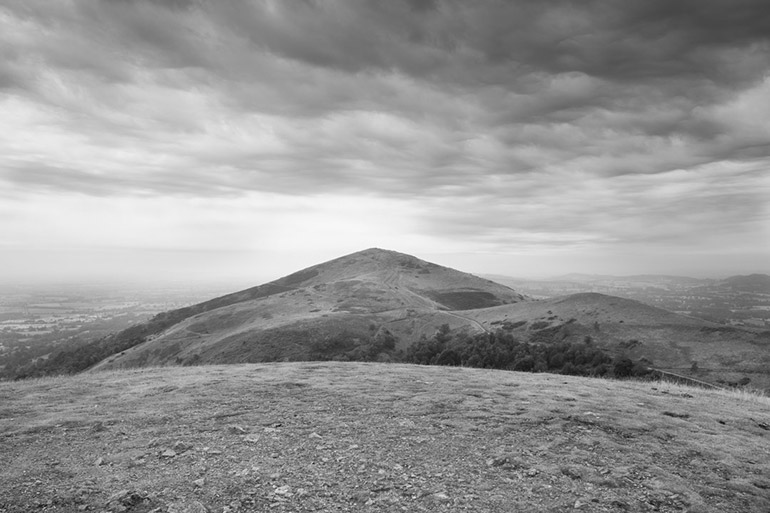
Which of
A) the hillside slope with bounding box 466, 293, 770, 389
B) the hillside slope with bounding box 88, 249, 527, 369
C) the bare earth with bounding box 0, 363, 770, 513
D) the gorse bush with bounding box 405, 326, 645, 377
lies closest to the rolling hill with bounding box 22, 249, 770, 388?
the hillside slope with bounding box 466, 293, 770, 389

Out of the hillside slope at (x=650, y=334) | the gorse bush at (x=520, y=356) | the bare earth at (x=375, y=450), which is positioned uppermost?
the bare earth at (x=375, y=450)

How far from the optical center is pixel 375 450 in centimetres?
1225

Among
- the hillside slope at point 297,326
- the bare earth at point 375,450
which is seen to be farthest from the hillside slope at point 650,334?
the bare earth at point 375,450

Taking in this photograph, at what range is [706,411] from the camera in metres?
17.9

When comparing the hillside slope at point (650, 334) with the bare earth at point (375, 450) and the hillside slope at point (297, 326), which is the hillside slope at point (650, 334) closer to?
the hillside slope at point (297, 326)

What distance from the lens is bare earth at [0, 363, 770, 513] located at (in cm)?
930

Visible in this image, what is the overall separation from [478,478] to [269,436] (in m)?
7.06

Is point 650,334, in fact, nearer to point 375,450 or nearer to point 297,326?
point 375,450

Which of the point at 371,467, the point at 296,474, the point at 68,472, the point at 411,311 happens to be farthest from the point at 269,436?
the point at 411,311

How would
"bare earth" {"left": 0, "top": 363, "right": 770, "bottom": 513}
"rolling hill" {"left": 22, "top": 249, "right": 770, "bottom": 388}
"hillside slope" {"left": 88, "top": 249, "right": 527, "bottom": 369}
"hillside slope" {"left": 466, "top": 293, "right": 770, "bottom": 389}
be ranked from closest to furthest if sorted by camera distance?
"bare earth" {"left": 0, "top": 363, "right": 770, "bottom": 513}
"hillside slope" {"left": 466, "top": 293, "right": 770, "bottom": 389}
"rolling hill" {"left": 22, "top": 249, "right": 770, "bottom": 388}
"hillside slope" {"left": 88, "top": 249, "right": 527, "bottom": 369}

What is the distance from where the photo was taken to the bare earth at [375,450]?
930 cm

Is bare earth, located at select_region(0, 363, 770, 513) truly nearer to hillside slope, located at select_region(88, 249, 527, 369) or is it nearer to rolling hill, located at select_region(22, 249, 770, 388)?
rolling hill, located at select_region(22, 249, 770, 388)

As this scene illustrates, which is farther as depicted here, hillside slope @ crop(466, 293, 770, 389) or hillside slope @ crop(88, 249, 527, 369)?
hillside slope @ crop(88, 249, 527, 369)

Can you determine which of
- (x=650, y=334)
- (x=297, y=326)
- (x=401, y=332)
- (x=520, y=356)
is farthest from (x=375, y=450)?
(x=297, y=326)
